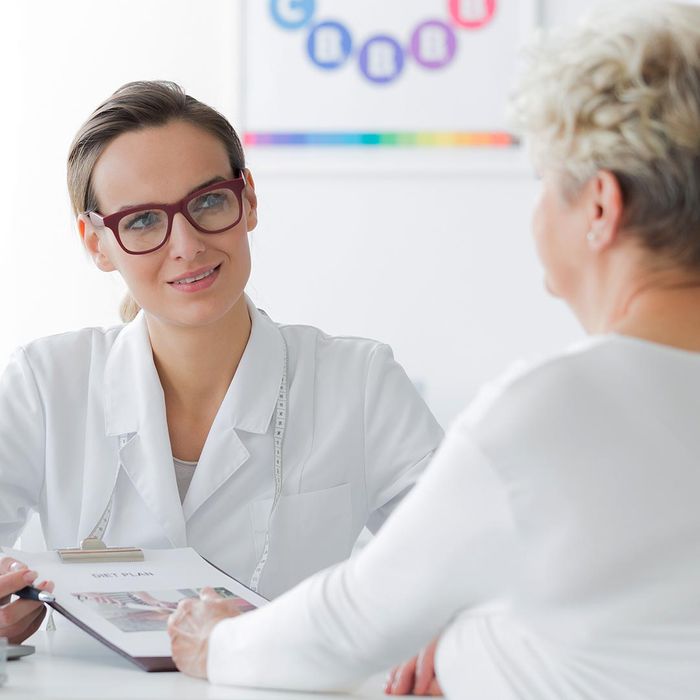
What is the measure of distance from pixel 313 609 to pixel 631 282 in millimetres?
436

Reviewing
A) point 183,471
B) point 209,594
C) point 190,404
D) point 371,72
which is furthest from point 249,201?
point 371,72

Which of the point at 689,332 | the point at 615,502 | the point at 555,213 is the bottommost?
the point at 615,502

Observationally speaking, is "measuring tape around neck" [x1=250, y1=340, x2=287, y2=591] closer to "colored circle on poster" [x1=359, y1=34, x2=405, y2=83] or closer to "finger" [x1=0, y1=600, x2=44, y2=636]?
"finger" [x1=0, y1=600, x2=44, y2=636]

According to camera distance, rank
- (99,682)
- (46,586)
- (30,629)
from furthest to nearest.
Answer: (30,629), (46,586), (99,682)

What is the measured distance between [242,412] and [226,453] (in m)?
0.08

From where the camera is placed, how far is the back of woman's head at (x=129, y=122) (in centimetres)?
196

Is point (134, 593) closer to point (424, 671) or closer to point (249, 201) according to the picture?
point (424, 671)

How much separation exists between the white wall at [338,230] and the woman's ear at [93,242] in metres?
1.20

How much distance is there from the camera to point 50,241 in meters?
3.35

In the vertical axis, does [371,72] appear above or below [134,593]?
above

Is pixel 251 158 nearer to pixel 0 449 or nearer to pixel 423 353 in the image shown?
pixel 423 353

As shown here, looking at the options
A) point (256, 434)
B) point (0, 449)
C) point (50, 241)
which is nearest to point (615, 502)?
point (256, 434)

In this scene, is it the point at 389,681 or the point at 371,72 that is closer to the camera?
the point at 389,681

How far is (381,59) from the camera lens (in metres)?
3.29
